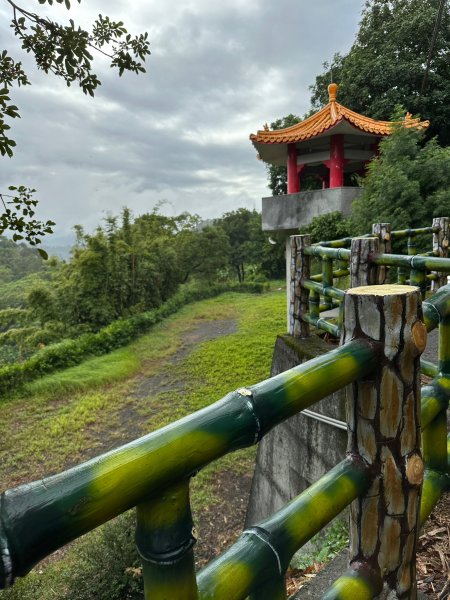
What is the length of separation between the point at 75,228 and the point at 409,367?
14.2 meters

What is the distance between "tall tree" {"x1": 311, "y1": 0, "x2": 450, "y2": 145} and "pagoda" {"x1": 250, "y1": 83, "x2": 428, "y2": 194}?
109 inches

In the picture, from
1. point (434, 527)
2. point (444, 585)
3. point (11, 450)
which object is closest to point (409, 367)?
point (444, 585)

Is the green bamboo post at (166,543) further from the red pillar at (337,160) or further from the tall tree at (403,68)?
the tall tree at (403,68)

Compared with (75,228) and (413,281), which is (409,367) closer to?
(413,281)

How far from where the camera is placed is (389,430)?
76 centimetres

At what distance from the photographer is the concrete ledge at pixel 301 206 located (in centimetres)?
773

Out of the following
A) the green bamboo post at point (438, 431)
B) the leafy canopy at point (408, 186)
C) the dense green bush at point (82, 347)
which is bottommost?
the dense green bush at point (82, 347)

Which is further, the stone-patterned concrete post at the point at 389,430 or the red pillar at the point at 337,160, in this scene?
the red pillar at the point at 337,160

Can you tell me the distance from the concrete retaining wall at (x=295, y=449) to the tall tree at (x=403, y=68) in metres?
10.1

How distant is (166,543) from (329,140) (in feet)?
29.7

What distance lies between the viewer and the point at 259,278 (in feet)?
70.5

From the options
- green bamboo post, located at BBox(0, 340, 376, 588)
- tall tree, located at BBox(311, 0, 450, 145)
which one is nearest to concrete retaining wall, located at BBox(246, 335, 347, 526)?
green bamboo post, located at BBox(0, 340, 376, 588)

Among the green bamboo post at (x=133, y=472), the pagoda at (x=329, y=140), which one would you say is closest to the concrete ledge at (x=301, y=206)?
the pagoda at (x=329, y=140)

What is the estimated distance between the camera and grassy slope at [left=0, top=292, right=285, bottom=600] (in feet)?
18.1
